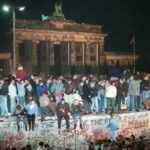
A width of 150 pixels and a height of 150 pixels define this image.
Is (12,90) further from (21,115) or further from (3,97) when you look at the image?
(21,115)

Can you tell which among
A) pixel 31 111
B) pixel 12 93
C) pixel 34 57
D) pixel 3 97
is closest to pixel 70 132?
pixel 31 111

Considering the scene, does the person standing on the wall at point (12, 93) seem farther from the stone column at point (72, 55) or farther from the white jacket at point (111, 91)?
the stone column at point (72, 55)

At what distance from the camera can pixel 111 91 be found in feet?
79.8

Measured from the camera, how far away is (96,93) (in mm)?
24188

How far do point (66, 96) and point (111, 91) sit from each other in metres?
2.72

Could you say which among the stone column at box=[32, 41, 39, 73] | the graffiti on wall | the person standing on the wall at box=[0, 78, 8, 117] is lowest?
the graffiti on wall

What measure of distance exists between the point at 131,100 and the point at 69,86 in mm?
4652

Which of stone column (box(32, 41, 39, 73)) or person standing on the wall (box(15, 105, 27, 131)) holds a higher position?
stone column (box(32, 41, 39, 73))

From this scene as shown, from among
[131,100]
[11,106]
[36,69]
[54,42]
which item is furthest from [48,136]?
[54,42]

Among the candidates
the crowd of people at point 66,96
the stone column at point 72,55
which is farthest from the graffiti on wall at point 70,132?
the stone column at point 72,55

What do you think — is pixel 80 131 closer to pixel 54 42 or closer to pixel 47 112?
pixel 47 112

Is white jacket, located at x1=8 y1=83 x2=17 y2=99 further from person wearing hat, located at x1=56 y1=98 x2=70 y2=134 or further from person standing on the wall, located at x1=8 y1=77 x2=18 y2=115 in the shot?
person wearing hat, located at x1=56 y1=98 x2=70 y2=134

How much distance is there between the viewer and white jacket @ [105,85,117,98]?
953 inches

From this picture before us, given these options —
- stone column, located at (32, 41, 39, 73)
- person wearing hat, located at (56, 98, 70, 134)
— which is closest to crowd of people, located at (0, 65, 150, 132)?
person wearing hat, located at (56, 98, 70, 134)
